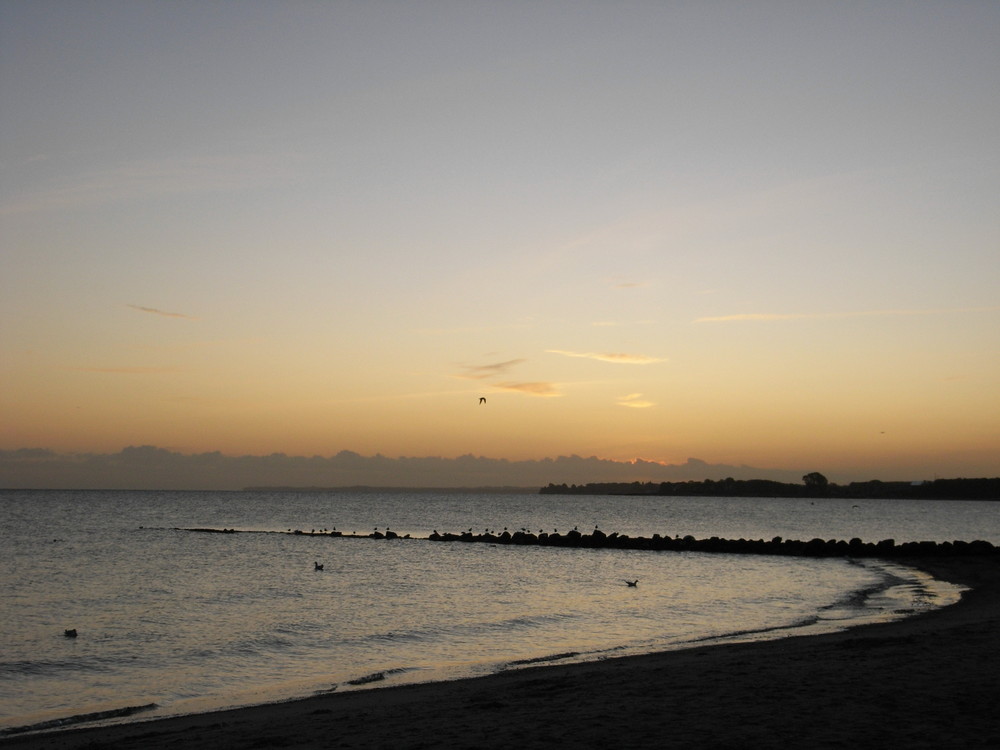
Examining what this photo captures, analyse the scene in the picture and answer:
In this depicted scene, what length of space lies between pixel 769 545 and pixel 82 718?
4710 cm

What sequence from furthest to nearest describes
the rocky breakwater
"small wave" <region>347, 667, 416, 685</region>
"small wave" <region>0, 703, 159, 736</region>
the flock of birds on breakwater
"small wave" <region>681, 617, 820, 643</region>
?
the flock of birds on breakwater → the rocky breakwater → "small wave" <region>681, 617, 820, 643</region> → "small wave" <region>347, 667, 416, 685</region> → "small wave" <region>0, 703, 159, 736</region>

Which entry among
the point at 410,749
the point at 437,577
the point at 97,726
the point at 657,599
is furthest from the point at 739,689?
the point at 437,577

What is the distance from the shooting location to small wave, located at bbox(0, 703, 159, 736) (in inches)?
477

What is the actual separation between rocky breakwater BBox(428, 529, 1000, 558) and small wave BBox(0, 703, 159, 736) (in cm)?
4281

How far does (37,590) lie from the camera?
3059cm

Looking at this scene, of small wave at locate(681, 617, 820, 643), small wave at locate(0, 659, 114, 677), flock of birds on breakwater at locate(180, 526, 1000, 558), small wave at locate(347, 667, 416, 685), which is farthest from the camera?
flock of birds on breakwater at locate(180, 526, 1000, 558)

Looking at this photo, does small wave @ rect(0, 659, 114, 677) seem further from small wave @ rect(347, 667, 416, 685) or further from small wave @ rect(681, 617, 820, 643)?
small wave @ rect(681, 617, 820, 643)

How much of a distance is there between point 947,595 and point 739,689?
18.8m

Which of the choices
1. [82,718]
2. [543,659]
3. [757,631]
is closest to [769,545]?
[757,631]

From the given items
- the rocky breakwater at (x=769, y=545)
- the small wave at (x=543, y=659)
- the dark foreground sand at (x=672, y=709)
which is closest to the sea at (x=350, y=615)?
the small wave at (x=543, y=659)

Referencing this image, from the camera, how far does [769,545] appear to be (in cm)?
5269

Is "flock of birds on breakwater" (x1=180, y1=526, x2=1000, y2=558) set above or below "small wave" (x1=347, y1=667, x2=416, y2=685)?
below

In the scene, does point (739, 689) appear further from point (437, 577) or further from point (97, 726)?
point (437, 577)

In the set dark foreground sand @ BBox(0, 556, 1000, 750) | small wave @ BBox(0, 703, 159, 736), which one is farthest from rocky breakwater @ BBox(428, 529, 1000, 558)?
small wave @ BBox(0, 703, 159, 736)
